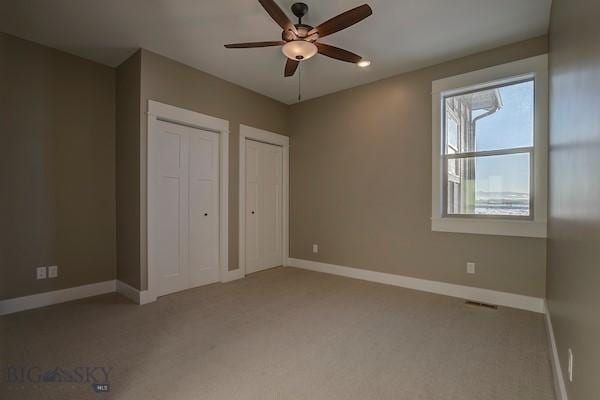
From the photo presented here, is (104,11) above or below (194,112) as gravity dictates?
above

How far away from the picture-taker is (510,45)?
9.81ft

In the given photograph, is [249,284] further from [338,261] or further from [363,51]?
[363,51]

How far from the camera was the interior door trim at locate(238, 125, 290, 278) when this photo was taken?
163 inches

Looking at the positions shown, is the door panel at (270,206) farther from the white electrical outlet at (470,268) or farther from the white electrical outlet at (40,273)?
the white electrical outlet at (470,268)

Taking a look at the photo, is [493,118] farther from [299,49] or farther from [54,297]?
[54,297]

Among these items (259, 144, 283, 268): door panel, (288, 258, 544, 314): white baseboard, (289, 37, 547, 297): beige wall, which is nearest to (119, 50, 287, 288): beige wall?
(259, 144, 283, 268): door panel

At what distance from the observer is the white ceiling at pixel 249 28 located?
7.97 feet

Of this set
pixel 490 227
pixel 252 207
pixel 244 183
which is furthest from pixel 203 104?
pixel 490 227

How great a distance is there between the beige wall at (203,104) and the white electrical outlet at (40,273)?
69 centimetres

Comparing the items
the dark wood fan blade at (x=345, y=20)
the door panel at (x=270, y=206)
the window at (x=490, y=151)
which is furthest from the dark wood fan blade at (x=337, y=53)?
the door panel at (x=270, y=206)

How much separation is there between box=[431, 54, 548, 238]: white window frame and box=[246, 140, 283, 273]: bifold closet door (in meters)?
2.45

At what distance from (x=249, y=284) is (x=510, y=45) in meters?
4.15

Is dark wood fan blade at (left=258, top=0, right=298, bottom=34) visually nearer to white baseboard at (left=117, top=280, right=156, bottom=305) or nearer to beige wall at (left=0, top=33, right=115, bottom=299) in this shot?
beige wall at (left=0, top=33, right=115, bottom=299)

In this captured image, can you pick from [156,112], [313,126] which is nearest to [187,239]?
[156,112]
